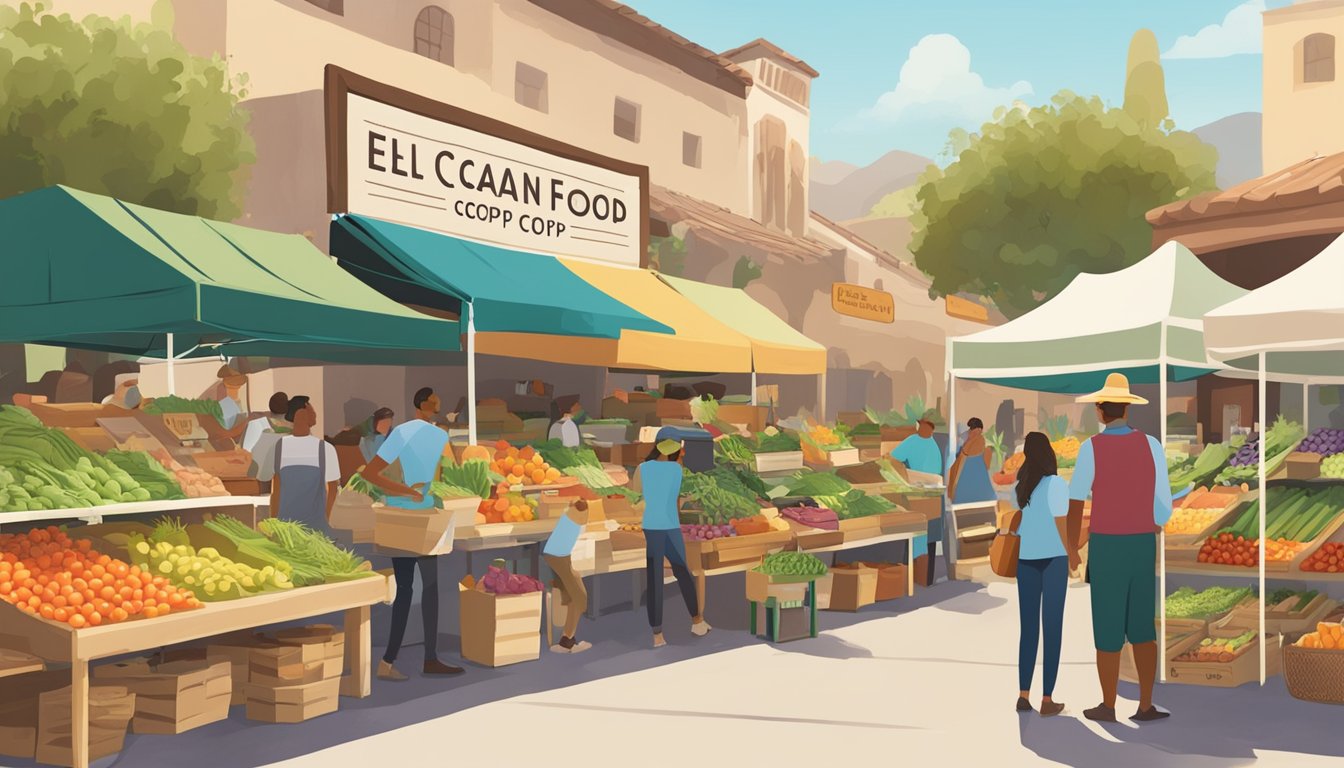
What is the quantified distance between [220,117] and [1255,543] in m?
13.4

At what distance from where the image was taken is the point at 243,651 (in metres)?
6.98

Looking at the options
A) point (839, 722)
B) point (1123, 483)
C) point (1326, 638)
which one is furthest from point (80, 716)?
point (1326, 638)

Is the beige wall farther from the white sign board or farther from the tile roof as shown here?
the white sign board

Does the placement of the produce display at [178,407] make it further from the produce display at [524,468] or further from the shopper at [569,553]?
the shopper at [569,553]

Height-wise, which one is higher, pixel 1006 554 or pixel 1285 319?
pixel 1285 319

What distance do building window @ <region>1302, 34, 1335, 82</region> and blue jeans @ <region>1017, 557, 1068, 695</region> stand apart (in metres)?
31.7

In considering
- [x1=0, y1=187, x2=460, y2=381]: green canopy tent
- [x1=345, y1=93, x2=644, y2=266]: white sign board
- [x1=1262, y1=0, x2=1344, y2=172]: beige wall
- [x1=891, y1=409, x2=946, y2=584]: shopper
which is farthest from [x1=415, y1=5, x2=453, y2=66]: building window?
[x1=1262, y1=0, x2=1344, y2=172]: beige wall

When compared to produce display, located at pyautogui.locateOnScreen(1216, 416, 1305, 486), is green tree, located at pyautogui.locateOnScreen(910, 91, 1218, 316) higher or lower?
higher

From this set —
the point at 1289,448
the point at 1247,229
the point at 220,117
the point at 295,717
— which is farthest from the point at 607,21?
the point at 295,717

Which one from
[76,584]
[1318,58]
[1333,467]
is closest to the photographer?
[76,584]

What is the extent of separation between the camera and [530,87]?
75.7 ft

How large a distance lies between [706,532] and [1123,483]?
4.31m

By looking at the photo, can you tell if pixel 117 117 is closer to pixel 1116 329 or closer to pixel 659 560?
pixel 659 560

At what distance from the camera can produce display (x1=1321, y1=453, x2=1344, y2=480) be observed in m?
8.92
